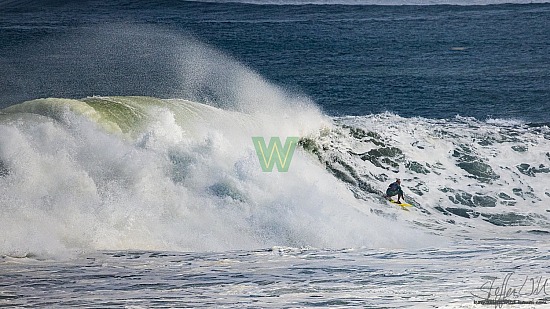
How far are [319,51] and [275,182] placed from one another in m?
20.4

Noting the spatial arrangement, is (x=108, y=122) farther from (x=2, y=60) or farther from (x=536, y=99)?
(x=2, y=60)

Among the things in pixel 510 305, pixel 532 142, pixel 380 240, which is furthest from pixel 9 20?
pixel 510 305

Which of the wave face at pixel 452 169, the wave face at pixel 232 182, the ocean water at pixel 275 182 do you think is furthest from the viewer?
the wave face at pixel 452 169

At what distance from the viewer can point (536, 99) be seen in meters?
27.1

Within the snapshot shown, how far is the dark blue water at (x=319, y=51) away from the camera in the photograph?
28.0m

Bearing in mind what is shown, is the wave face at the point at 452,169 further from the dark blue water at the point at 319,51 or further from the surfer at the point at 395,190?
the dark blue water at the point at 319,51

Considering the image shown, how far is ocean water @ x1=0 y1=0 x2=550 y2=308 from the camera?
415 inches

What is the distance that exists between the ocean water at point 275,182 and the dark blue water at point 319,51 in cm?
16

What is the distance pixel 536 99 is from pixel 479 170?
30.8ft

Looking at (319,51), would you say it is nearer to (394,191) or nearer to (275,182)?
(394,191)

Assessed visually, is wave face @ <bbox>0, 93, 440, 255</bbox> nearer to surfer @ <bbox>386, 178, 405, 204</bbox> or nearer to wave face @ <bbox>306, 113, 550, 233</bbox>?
surfer @ <bbox>386, 178, 405, 204</bbox>

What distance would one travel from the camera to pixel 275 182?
15.5 m

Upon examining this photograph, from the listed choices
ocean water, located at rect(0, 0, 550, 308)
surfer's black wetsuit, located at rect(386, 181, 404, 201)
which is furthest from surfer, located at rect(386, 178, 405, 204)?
ocean water, located at rect(0, 0, 550, 308)

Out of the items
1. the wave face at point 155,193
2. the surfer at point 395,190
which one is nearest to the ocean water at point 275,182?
the wave face at point 155,193
